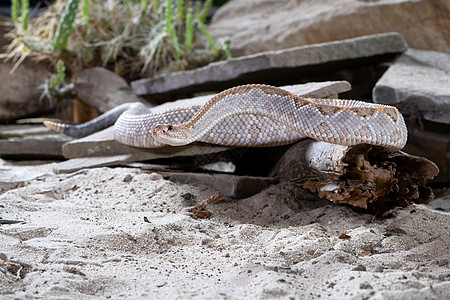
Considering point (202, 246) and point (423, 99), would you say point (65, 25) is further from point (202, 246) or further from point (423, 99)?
point (202, 246)

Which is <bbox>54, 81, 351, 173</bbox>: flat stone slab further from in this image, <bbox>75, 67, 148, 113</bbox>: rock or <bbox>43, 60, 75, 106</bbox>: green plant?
<bbox>43, 60, 75, 106</bbox>: green plant

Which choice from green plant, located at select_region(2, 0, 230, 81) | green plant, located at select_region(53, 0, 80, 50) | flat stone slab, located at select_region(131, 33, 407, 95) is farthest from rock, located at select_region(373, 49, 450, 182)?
green plant, located at select_region(53, 0, 80, 50)

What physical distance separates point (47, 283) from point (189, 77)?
5419 mm

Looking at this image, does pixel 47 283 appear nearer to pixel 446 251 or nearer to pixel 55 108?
pixel 446 251

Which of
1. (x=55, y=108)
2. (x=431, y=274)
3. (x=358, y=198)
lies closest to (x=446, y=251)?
(x=431, y=274)

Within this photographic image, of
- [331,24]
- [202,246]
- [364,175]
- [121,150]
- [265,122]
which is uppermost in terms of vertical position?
[331,24]

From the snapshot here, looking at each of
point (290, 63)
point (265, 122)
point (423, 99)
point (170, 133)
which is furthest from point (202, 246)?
point (290, 63)

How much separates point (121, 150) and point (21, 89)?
5.87 meters

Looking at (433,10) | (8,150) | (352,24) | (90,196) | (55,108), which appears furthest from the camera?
(55,108)

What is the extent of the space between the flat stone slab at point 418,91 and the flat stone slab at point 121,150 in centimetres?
97

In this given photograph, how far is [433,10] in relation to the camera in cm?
822

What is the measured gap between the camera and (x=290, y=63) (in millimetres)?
6789

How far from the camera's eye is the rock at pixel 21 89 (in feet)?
34.3

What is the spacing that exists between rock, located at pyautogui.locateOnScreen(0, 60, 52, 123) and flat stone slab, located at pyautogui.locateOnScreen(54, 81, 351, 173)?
4850mm
